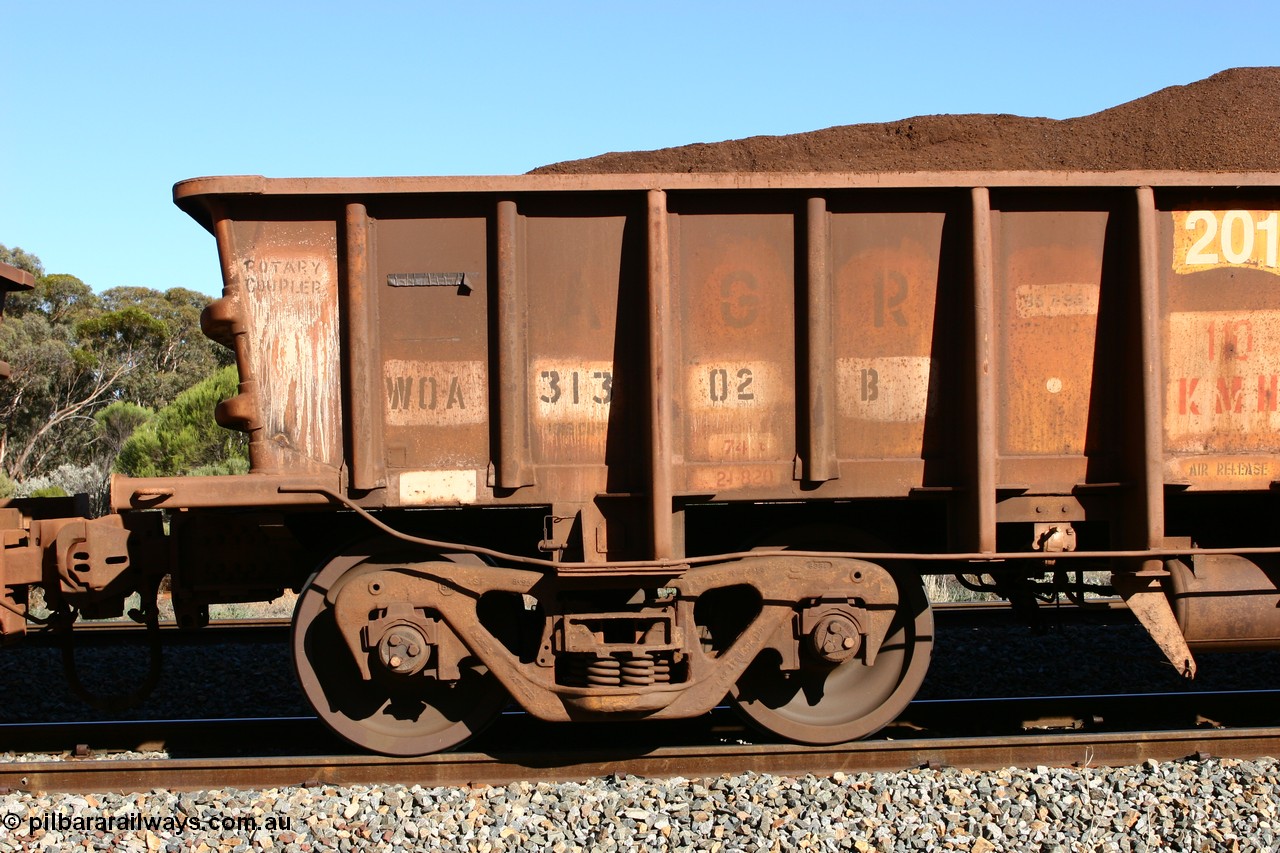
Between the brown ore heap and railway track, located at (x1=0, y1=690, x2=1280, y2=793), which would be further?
the brown ore heap

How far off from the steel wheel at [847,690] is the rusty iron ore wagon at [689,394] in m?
0.13

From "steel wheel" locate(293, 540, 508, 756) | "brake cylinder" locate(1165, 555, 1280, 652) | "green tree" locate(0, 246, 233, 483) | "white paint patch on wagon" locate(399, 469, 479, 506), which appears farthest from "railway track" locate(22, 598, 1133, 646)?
"green tree" locate(0, 246, 233, 483)

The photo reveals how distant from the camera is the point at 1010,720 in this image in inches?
236

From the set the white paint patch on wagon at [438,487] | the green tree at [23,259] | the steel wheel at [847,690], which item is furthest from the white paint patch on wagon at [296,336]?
the green tree at [23,259]

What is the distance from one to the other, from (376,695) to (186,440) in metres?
15.9

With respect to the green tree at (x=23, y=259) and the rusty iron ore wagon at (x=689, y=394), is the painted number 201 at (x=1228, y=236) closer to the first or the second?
the rusty iron ore wagon at (x=689, y=394)

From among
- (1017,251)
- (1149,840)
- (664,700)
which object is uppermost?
(1017,251)

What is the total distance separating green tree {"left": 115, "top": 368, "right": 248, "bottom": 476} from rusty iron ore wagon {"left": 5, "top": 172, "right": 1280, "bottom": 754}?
49.6 feet

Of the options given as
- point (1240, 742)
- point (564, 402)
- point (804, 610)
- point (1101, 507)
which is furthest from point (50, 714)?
point (1240, 742)

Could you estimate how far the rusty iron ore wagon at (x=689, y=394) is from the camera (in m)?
5.04

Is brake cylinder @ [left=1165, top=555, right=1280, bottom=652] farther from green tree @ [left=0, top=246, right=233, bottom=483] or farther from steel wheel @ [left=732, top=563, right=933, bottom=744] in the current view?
green tree @ [left=0, top=246, right=233, bottom=483]

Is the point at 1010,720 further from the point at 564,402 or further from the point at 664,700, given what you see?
the point at 564,402

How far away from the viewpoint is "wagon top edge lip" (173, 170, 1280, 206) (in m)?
4.98

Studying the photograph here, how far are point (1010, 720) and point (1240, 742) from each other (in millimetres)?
1184
